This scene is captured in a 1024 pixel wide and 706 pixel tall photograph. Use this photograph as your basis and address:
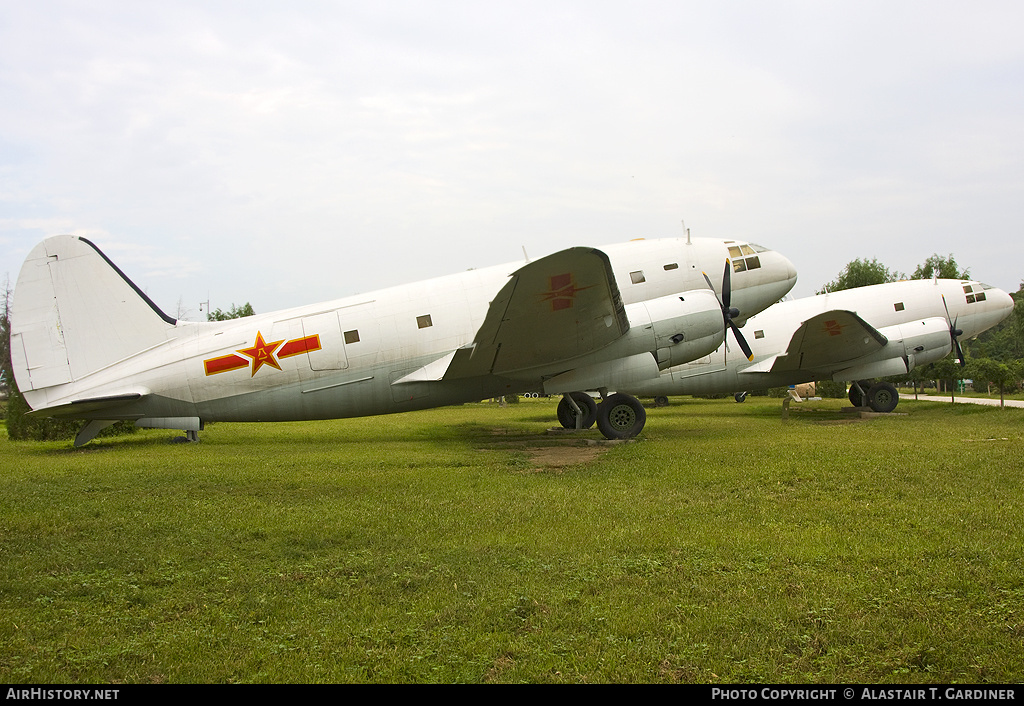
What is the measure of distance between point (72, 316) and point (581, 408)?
490 inches

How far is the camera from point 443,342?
51.0ft

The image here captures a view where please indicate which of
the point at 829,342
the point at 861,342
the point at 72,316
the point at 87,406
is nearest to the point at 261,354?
the point at 87,406

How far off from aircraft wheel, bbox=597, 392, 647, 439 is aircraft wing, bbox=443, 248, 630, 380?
1580mm

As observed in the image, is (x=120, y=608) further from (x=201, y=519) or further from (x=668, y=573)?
(x=668, y=573)

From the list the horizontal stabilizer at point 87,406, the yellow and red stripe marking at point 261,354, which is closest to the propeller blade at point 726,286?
the yellow and red stripe marking at point 261,354

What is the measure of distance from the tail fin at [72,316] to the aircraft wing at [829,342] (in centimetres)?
1810

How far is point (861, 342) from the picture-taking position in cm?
2158

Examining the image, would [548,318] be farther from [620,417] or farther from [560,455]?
[620,417]

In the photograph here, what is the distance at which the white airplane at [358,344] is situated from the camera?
1381 cm

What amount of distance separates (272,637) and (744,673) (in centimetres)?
302

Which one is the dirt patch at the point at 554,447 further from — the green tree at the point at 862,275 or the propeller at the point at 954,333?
the green tree at the point at 862,275

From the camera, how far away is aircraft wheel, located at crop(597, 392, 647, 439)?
1559 cm

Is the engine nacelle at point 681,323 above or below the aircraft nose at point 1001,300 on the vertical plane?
above

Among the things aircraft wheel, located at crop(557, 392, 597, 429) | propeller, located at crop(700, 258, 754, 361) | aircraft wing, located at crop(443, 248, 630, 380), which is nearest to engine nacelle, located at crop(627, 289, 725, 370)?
aircraft wing, located at crop(443, 248, 630, 380)
